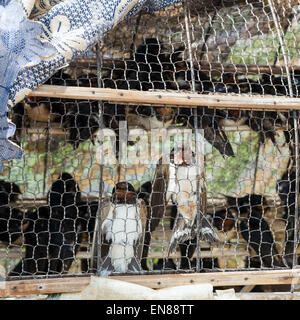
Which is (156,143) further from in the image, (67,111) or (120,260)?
(120,260)

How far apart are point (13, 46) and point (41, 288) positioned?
0.76 meters

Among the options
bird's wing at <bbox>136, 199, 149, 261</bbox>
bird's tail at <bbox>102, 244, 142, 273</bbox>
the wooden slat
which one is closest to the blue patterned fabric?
bird's tail at <bbox>102, 244, 142, 273</bbox>

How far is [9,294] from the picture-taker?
1.55m

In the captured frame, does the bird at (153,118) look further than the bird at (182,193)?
Yes

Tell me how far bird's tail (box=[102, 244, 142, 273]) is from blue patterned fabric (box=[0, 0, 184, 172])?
0.69 m

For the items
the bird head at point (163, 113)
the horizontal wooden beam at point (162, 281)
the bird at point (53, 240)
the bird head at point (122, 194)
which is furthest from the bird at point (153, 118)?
the horizontal wooden beam at point (162, 281)

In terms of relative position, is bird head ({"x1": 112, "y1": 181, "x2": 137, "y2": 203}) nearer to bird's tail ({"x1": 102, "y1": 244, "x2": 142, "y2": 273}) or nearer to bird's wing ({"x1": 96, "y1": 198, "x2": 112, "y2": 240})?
bird's wing ({"x1": 96, "y1": 198, "x2": 112, "y2": 240})

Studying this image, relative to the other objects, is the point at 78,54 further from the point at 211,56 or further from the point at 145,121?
the point at 211,56

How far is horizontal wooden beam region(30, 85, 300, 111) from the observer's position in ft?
5.11

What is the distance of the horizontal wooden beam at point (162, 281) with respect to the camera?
61.2 inches

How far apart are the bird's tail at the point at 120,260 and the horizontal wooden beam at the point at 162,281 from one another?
307 millimetres

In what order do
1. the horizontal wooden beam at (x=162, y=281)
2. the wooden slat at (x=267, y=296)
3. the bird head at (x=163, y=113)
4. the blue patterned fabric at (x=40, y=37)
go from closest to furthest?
the blue patterned fabric at (x=40, y=37) < the horizontal wooden beam at (x=162, y=281) < the wooden slat at (x=267, y=296) < the bird head at (x=163, y=113)

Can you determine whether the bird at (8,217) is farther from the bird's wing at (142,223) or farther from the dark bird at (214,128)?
the dark bird at (214,128)

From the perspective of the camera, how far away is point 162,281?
1.62m
